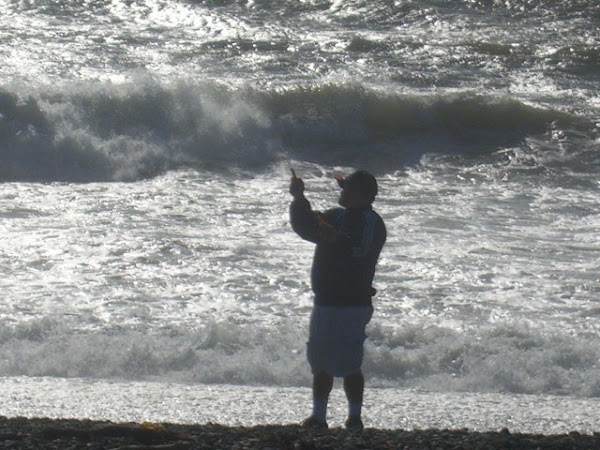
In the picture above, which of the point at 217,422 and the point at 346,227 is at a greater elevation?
the point at 346,227

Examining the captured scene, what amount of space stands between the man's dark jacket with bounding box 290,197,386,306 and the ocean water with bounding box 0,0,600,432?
3.43 ft

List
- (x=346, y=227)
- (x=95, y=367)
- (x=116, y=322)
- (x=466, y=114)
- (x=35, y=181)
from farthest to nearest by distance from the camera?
(x=466, y=114)
(x=35, y=181)
(x=116, y=322)
(x=95, y=367)
(x=346, y=227)

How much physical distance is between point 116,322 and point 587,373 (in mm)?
3033

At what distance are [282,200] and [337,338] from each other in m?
6.66

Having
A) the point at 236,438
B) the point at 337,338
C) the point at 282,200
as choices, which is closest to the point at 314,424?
the point at 337,338

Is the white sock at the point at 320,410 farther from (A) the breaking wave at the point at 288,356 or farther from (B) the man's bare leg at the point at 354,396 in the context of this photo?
(A) the breaking wave at the point at 288,356

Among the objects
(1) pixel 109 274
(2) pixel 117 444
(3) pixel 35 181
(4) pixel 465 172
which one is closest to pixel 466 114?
(4) pixel 465 172

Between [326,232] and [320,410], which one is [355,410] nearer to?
[320,410]

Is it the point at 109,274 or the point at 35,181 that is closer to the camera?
the point at 109,274

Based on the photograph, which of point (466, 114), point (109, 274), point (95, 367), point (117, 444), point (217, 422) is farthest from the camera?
point (466, 114)

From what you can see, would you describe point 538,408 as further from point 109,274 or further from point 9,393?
point 109,274

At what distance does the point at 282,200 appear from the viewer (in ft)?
40.9

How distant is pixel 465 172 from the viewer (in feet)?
46.5

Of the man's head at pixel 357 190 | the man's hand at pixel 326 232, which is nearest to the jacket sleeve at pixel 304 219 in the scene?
the man's hand at pixel 326 232
